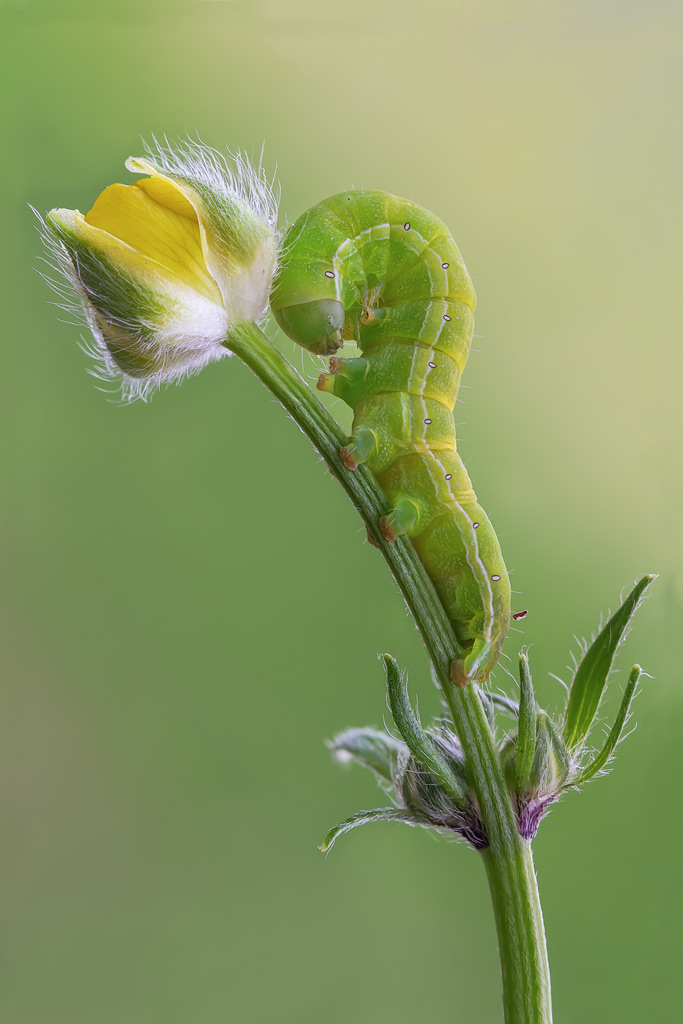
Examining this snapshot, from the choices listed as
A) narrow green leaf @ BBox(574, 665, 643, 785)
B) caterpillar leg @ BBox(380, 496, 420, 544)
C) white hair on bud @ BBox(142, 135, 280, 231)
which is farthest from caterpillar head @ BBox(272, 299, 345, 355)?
narrow green leaf @ BBox(574, 665, 643, 785)

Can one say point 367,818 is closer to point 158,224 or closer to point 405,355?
point 405,355

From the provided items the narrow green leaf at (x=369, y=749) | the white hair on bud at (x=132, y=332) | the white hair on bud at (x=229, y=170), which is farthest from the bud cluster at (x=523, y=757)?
the white hair on bud at (x=229, y=170)

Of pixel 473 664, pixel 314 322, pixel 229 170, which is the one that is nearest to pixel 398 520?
pixel 473 664

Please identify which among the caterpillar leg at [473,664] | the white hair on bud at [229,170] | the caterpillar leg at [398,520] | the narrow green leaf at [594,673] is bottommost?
the narrow green leaf at [594,673]

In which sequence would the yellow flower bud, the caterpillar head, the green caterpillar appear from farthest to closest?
the caterpillar head
the green caterpillar
the yellow flower bud

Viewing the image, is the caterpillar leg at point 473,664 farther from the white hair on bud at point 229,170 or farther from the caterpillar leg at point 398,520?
the white hair on bud at point 229,170

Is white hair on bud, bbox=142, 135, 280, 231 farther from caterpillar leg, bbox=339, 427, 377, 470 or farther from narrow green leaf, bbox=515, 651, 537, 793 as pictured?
narrow green leaf, bbox=515, 651, 537, 793

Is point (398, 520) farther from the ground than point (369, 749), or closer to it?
farther from the ground
